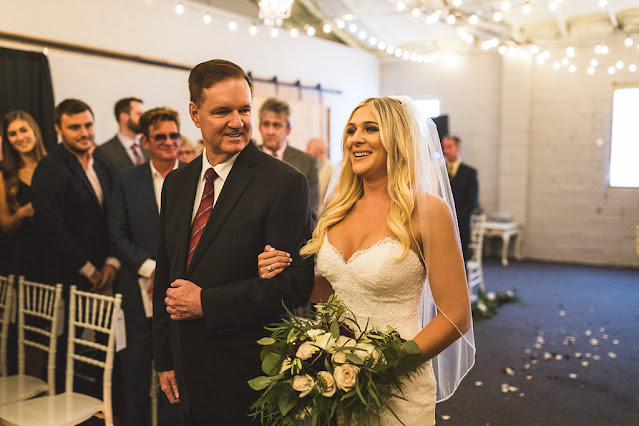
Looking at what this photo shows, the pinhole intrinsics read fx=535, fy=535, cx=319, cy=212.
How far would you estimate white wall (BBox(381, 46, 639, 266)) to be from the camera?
870 cm

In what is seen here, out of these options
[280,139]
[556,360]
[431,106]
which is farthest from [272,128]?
[431,106]

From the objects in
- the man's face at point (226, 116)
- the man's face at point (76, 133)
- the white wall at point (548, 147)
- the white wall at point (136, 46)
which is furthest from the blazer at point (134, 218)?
the white wall at point (548, 147)

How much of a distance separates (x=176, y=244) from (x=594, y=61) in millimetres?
8740

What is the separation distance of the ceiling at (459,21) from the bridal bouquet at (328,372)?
Result: 6.09 meters

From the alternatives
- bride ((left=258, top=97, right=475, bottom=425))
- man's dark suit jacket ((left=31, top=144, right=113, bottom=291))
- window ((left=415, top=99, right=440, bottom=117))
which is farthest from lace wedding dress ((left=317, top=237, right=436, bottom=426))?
window ((left=415, top=99, right=440, bottom=117))

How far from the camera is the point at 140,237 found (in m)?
3.03

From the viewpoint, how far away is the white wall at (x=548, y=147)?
8.70 m

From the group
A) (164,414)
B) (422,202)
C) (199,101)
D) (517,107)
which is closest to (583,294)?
(517,107)

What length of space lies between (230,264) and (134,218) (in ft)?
4.85

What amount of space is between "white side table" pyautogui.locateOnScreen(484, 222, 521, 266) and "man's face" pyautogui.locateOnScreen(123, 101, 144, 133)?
596 cm

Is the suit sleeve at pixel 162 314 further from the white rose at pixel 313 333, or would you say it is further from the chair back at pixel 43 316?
the chair back at pixel 43 316

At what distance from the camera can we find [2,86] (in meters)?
4.83

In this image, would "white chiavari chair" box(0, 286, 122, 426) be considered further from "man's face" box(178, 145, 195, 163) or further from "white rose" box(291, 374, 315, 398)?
"man's face" box(178, 145, 195, 163)

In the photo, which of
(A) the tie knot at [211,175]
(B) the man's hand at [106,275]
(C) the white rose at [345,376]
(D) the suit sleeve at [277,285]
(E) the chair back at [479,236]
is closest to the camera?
(C) the white rose at [345,376]
